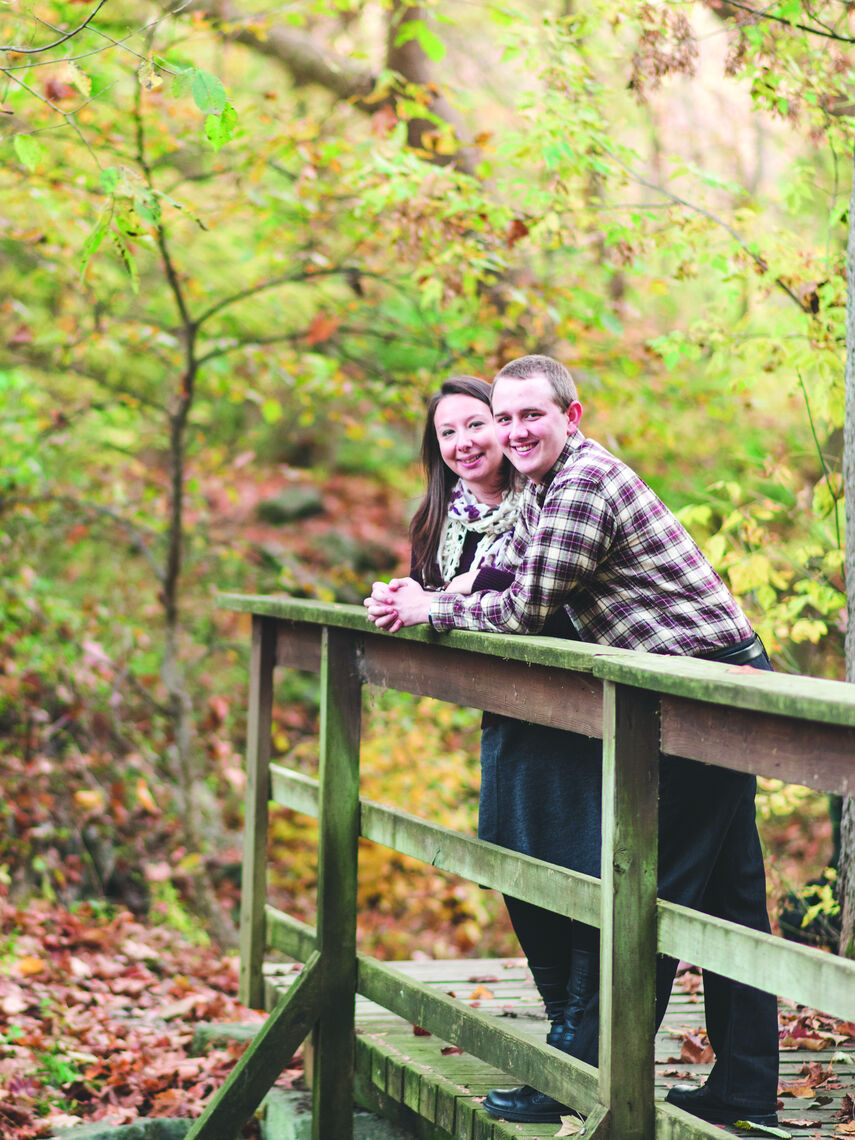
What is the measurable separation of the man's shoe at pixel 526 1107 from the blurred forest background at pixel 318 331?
7.16ft

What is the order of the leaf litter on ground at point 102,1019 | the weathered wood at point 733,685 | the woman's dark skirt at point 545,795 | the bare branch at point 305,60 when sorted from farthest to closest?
Result: the bare branch at point 305,60 < the leaf litter on ground at point 102,1019 < the woman's dark skirt at point 545,795 < the weathered wood at point 733,685

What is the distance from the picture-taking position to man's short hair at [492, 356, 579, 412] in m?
3.01

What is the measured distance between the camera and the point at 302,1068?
Answer: 457cm

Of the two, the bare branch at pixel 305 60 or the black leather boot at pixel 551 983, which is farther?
the bare branch at pixel 305 60

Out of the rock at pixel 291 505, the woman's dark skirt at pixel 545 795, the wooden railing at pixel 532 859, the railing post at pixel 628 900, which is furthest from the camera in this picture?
the rock at pixel 291 505

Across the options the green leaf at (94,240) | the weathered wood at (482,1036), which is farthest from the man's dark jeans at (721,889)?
the green leaf at (94,240)

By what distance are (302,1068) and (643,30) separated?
4485 mm

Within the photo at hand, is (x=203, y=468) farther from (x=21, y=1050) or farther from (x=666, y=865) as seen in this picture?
(x=666, y=865)

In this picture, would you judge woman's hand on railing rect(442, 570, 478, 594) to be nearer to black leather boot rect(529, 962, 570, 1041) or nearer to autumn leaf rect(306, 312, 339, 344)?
black leather boot rect(529, 962, 570, 1041)

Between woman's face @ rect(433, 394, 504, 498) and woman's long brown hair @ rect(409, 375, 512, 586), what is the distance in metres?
0.04

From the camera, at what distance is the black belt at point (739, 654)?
2816 mm

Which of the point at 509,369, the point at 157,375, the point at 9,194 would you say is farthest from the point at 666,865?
the point at 157,375

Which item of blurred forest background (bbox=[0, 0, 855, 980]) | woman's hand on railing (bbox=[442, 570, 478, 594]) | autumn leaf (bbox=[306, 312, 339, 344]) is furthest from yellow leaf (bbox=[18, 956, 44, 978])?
autumn leaf (bbox=[306, 312, 339, 344])

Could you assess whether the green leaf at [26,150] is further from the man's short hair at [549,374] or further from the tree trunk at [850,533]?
the tree trunk at [850,533]
